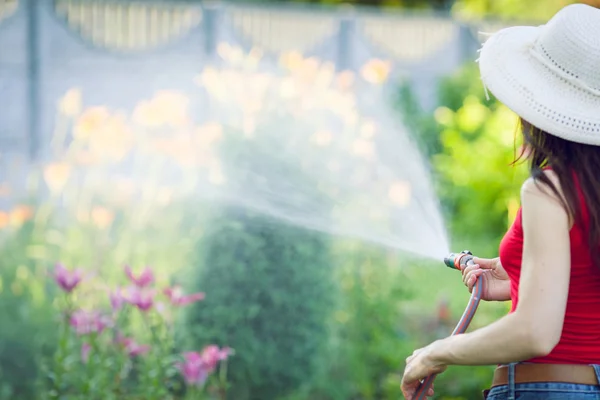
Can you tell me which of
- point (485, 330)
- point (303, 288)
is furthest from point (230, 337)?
point (485, 330)

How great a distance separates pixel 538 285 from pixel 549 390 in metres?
0.26

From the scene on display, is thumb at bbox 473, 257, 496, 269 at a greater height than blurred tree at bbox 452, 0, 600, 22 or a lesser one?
greater

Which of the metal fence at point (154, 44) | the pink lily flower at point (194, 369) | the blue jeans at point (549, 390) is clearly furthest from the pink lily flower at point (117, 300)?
the metal fence at point (154, 44)

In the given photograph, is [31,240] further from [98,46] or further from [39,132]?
[98,46]

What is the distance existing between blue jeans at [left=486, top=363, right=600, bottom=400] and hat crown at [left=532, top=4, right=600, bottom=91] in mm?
505

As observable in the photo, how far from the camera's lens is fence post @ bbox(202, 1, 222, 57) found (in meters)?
9.29

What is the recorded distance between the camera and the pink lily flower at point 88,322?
10.9 ft

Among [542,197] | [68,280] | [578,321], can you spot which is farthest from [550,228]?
[68,280]

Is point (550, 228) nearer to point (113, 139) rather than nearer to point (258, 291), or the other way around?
point (258, 291)

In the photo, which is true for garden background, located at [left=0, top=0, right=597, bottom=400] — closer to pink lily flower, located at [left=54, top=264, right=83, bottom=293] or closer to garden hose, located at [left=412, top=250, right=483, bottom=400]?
pink lily flower, located at [left=54, top=264, right=83, bottom=293]

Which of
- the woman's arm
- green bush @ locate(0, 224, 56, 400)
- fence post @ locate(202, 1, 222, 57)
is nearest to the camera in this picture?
the woman's arm

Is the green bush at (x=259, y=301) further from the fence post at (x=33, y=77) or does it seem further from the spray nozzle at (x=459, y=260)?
the fence post at (x=33, y=77)

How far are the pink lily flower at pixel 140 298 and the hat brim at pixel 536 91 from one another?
1.82 m

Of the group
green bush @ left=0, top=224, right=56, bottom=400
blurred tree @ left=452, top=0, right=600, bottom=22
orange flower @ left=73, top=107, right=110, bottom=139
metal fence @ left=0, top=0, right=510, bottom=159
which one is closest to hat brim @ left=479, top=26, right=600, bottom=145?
green bush @ left=0, top=224, right=56, bottom=400
